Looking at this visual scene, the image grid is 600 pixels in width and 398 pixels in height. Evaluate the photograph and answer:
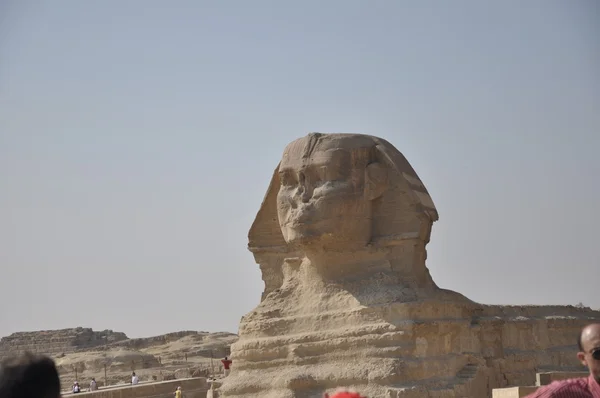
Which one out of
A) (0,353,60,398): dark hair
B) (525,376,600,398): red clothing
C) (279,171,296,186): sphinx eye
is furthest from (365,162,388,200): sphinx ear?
(0,353,60,398): dark hair

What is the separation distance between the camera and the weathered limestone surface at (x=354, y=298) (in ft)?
53.0

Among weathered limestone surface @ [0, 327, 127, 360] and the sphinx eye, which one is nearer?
the sphinx eye

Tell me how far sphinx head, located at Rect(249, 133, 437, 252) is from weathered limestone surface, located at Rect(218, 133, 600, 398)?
2cm

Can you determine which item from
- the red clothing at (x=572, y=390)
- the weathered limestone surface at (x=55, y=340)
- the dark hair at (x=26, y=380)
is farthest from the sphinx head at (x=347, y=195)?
the weathered limestone surface at (x=55, y=340)

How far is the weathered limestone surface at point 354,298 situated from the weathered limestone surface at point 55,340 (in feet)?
123

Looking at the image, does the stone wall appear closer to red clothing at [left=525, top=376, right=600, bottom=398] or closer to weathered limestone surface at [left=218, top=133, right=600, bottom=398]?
weathered limestone surface at [left=218, top=133, right=600, bottom=398]

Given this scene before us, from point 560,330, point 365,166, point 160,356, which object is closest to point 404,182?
point 365,166

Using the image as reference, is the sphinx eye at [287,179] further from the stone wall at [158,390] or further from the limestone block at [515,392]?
the limestone block at [515,392]

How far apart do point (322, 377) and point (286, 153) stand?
3961 mm

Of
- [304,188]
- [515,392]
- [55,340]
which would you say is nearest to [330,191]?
[304,188]

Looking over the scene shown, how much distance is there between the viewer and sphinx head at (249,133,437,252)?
16906mm

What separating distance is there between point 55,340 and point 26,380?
2109 inches

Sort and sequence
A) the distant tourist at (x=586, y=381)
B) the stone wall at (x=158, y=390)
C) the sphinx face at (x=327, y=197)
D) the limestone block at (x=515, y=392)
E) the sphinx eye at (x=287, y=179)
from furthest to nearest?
the stone wall at (x=158, y=390) < the sphinx eye at (x=287, y=179) < the sphinx face at (x=327, y=197) < the limestone block at (x=515, y=392) < the distant tourist at (x=586, y=381)

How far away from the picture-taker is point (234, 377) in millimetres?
17516
